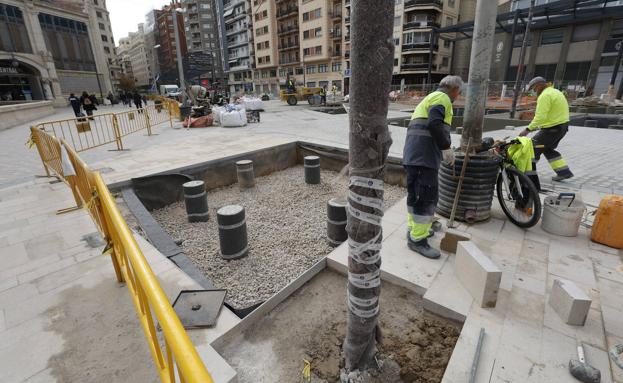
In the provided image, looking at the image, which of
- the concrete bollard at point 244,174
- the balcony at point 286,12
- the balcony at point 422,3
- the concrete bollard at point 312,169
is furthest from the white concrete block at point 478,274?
the balcony at point 286,12

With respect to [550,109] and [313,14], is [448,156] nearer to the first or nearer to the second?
[550,109]

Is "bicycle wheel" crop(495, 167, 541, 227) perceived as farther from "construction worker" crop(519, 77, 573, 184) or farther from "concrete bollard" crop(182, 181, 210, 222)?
"concrete bollard" crop(182, 181, 210, 222)

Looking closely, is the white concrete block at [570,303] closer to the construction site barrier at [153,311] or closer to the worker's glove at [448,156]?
the worker's glove at [448,156]

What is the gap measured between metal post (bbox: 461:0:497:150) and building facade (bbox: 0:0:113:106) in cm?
3933

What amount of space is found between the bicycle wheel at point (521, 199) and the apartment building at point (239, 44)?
65181mm

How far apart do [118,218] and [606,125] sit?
17.4 metres

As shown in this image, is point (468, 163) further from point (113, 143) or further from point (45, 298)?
point (113, 143)

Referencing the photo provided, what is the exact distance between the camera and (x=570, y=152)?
24.4ft

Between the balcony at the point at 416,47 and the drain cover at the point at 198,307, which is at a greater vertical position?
the balcony at the point at 416,47

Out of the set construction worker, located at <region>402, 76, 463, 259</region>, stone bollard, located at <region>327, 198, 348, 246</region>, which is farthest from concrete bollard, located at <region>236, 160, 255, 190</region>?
construction worker, located at <region>402, 76, 463, 259</region>

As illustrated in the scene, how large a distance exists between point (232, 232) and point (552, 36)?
41566 millimetres

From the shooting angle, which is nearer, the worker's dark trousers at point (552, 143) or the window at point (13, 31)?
the worker's dark trousers at point (552, 143)

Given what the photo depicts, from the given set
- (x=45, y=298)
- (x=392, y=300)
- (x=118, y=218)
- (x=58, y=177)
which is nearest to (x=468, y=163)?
(x=392, y=300)

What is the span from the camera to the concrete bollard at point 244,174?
679 cm
